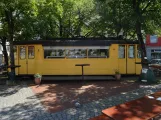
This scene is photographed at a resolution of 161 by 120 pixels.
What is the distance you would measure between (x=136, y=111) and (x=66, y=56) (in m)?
9.83

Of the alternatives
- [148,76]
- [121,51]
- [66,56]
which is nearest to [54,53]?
[66,56]

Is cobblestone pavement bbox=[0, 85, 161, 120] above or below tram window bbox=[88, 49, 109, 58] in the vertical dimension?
below

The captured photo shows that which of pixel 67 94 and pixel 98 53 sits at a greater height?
pixel 98 53

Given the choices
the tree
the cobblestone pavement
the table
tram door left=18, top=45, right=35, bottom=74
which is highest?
the tree

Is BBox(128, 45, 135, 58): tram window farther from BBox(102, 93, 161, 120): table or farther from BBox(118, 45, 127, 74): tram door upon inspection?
BBox(102, 93, 161, 120): table

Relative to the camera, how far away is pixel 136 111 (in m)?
5.35

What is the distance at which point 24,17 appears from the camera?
14758 millimetres

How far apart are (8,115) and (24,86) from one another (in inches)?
207

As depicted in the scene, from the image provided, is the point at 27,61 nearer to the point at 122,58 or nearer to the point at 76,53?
the point at 76,53

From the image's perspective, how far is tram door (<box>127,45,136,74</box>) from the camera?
15555 millimetres

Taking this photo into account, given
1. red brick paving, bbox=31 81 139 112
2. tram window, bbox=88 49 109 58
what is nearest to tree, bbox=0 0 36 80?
red brick paving, bbox=31 81 139 112

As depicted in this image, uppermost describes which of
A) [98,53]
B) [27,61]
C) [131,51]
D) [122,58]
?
[131,51]

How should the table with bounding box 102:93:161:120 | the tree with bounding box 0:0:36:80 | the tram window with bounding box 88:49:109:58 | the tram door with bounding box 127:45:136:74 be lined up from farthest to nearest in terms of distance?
the tram door with bounding box 127:45:136:74
the tram window with bounding box 88:49:109:58
the tree with bounding box 0:0:36:80
the table with bounding box 102:93:161:120

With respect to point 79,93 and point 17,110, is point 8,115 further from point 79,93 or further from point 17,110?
point 79,93
